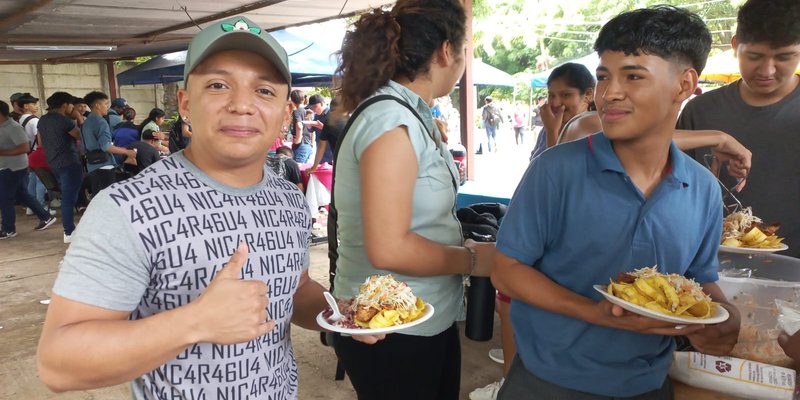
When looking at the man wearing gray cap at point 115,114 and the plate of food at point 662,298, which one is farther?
the man wearing gray cap at point 115,114

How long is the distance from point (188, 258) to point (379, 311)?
508mm

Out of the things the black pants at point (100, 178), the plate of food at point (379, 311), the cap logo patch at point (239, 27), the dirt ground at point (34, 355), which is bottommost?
the dirt ground at point (34, 355)

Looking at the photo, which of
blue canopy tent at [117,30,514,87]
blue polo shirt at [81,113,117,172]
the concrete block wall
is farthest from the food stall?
the concrete block wall

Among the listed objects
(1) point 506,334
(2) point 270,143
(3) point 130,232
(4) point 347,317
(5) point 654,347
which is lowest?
(1) point 506,334

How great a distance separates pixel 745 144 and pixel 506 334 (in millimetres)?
1625

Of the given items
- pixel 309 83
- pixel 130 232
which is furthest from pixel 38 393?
pixel 309 83

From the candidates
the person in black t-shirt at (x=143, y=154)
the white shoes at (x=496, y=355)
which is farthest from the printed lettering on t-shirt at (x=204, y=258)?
the person in black t-shirt at (x=143, y=154)

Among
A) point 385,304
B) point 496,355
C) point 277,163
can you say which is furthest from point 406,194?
point 277,163

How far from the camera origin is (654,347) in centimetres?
145

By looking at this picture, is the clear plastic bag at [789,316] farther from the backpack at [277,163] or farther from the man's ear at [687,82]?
the backpack at [277,163]

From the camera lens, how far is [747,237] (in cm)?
194

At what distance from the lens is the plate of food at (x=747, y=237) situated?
1894 mm

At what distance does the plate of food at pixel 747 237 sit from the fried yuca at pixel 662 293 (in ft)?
2.40

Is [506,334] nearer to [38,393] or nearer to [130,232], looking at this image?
[130,232]
